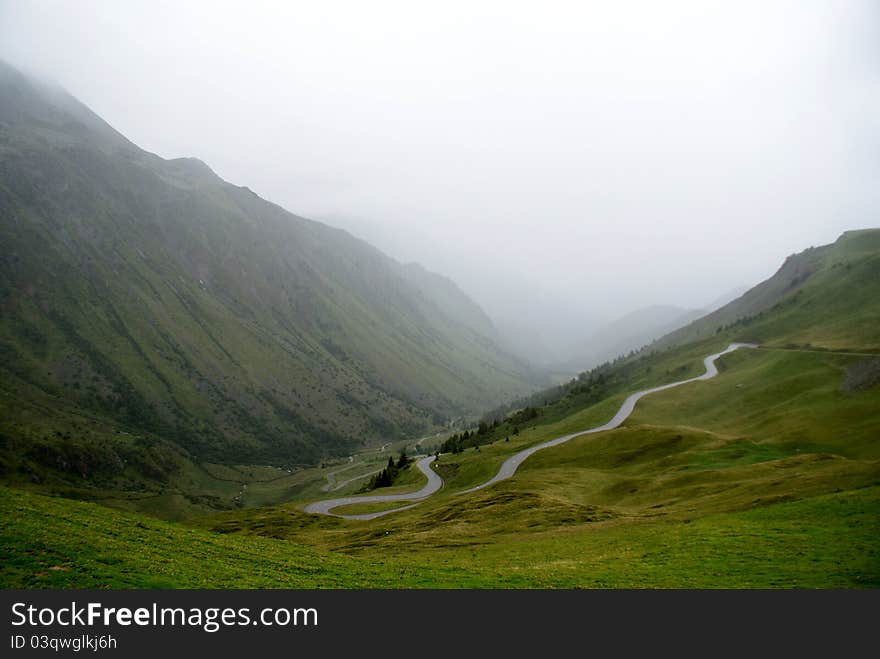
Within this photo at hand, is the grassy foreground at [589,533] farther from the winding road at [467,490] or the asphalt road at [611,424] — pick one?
the asphalt road at [611,424]

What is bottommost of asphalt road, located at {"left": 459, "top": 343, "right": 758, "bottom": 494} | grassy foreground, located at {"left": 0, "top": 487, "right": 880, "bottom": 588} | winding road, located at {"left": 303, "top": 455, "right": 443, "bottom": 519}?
winding road, located at {"left": 303, "top": 455, "right": 443, "bottom": 519}

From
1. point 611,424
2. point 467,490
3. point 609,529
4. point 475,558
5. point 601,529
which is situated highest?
point 475,558

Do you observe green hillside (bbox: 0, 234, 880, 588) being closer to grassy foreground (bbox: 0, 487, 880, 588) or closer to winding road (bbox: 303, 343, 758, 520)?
grassy foreground (bbox: 0, 487, 880, 588)

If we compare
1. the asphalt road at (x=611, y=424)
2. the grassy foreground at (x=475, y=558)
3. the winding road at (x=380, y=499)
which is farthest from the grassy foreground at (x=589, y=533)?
the asphalt road at (x=611, y=424)

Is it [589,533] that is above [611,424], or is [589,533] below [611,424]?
above

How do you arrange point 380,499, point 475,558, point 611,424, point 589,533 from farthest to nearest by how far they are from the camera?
point 611,424 < point 380,499 < point 589,533 < point 475,558

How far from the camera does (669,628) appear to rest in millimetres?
20312

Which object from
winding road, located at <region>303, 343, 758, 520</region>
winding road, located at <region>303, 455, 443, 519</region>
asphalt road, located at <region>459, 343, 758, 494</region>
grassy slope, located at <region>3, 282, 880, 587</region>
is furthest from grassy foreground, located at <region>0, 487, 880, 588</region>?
winding road, located at <region>303, 455, 443, 519</region>

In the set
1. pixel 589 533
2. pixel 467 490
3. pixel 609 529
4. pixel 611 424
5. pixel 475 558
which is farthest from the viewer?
pixel 611 424

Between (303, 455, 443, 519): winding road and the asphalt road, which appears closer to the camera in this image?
(303, 455, 443, 519): winding road

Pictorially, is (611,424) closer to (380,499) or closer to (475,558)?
(380,499)

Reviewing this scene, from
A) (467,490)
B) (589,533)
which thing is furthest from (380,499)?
(589,533)

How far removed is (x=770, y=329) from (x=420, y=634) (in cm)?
22391

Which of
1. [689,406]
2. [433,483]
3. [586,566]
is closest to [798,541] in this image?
[586,566]
